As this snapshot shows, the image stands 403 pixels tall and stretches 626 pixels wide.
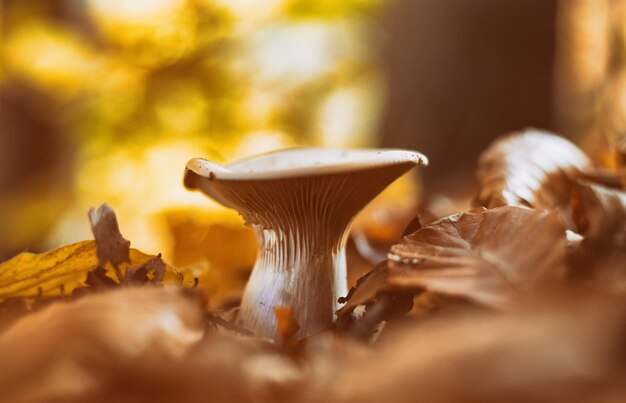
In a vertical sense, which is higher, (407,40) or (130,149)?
(407,40)

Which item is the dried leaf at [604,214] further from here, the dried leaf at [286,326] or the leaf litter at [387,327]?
the dried leaf at [286,326]

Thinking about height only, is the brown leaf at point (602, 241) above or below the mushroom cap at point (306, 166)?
below

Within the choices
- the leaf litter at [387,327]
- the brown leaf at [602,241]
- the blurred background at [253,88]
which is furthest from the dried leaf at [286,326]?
the blurred background at [253,88]

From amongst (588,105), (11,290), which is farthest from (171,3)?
(11,290)

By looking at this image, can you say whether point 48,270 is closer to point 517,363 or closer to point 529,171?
point 517,363

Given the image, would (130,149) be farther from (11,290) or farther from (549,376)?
(549,376)

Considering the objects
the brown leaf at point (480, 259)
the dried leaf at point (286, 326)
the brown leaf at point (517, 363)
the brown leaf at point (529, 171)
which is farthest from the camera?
the brown leaf at point (529, 171)
